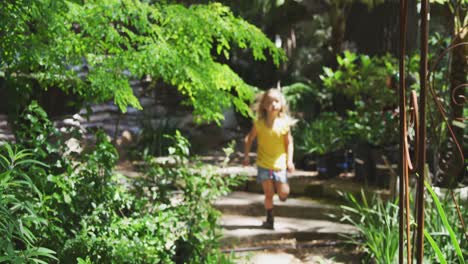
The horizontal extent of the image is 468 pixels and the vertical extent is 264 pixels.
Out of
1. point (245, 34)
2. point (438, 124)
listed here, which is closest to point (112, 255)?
point (245, 34)

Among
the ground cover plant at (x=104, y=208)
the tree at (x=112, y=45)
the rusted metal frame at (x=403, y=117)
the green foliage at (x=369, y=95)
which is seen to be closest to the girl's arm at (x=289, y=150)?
the ground cover plant at (x=104, y=208)

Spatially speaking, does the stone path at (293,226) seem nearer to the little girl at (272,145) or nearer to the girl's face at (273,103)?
the little girl at (272,145)

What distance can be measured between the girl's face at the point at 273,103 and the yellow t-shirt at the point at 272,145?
127mm

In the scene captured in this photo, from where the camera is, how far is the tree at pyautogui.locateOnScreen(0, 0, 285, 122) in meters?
2.85

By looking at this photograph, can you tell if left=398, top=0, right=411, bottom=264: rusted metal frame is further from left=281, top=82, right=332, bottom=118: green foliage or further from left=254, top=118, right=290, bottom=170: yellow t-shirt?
left=281, top=82, right=332, bottom=118: green foliage

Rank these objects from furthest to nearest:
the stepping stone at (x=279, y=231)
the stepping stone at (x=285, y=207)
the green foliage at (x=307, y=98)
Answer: the green foliage at (x=307, y=98) → the stepping stone at (x=285, y=207) → the stepping stone at (x=279, y=231)

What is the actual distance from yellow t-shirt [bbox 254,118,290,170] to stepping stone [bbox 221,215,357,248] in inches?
23.4

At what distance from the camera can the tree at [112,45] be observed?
9.36ft

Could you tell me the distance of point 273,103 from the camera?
490 cm

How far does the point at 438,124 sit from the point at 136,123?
669 cm

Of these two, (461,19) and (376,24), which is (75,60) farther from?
(376,24)

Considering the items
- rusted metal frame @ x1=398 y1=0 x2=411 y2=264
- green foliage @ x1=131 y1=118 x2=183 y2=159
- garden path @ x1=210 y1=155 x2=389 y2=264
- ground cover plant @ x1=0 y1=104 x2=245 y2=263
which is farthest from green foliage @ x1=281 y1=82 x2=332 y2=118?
rusted metal frame @ x1=398 y1=0 x2=411 y2=264

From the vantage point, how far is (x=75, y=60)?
3.13 m

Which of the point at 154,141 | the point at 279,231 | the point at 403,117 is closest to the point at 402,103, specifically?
the point at 403,117
